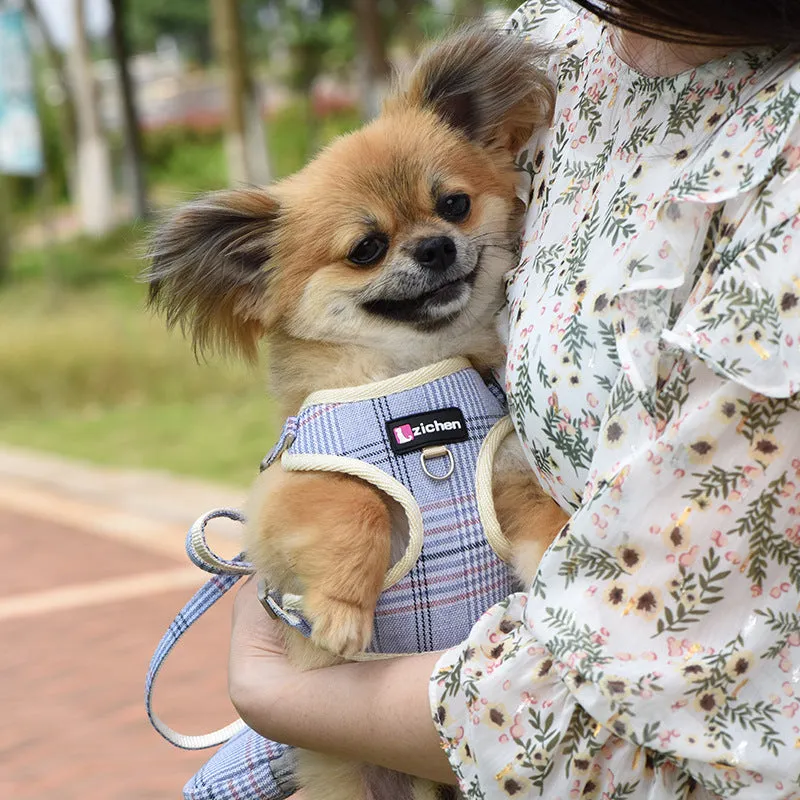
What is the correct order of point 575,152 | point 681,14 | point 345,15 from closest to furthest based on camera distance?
point 681,14, point 575,152, point 345,15

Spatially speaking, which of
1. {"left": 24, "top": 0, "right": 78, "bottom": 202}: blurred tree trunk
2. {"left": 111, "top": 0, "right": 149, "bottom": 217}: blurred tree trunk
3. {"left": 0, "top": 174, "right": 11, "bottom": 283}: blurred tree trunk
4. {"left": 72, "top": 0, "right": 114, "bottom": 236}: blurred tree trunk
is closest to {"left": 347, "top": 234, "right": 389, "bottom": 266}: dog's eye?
{"left": 111, "top": 0, "right": 149, "bottom": 217}: blurred tree trunk

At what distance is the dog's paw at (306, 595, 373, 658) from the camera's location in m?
1.50

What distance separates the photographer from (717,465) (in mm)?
1169

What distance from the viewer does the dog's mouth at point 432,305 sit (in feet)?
6.00

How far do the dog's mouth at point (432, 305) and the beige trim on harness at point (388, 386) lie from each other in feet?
0.44

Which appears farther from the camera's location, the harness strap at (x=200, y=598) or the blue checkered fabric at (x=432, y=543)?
the harness strap at (x=200, y=598)

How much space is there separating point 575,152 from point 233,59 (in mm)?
13720

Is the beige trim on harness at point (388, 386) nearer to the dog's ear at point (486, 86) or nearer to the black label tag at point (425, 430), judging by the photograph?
the black label tag at point (425, 430)

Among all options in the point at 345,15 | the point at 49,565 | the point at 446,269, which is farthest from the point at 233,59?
the point at 446,269

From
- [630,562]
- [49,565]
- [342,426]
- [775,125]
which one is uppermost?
[775,125]

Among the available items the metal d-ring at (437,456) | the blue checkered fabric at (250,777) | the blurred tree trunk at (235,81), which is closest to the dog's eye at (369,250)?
the metal d-ring at (437,456)

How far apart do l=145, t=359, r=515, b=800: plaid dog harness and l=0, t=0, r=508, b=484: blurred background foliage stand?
0.38 m

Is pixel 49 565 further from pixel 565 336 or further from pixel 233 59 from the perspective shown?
pixel 233 59

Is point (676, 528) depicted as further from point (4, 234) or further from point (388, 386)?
point (4, 234)
